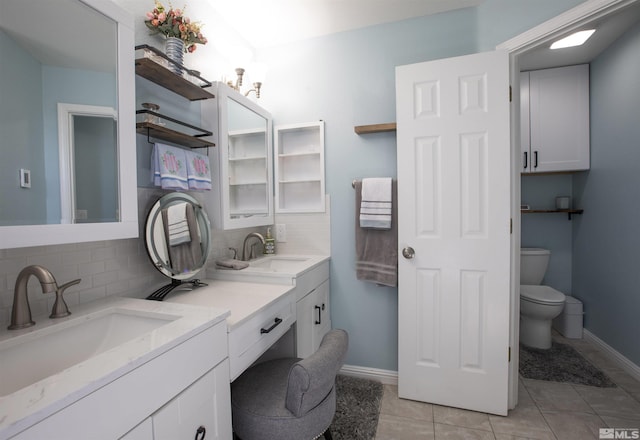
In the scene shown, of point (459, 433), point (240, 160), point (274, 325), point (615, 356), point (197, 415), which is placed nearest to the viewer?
point (197, 415)

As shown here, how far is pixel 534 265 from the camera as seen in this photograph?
113 inches

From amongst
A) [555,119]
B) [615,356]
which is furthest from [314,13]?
[615,356]

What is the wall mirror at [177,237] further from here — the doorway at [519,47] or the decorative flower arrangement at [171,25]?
the doorway at [519,47]

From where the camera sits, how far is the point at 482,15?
193 centimetres

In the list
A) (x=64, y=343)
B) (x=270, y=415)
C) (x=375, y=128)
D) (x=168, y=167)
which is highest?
(x=375, y=128)

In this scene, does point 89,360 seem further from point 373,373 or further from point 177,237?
point 373,373

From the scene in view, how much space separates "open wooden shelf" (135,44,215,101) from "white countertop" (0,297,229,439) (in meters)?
1.00

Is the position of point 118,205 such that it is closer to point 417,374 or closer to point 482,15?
point 417,374

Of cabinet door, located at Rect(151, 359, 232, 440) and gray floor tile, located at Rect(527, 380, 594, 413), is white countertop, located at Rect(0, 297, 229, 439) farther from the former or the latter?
gray floor tile, located at Rect(527, 380, 594, 413)

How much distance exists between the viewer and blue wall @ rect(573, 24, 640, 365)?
219 cm

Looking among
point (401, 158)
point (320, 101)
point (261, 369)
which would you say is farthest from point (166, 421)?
point (320, 101)

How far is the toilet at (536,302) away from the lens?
2.50 meters

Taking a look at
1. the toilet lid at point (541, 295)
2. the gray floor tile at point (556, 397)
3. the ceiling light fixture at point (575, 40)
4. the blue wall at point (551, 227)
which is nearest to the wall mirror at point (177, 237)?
the gray floor tile at point (556, 397)

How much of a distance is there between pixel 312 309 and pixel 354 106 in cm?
150
